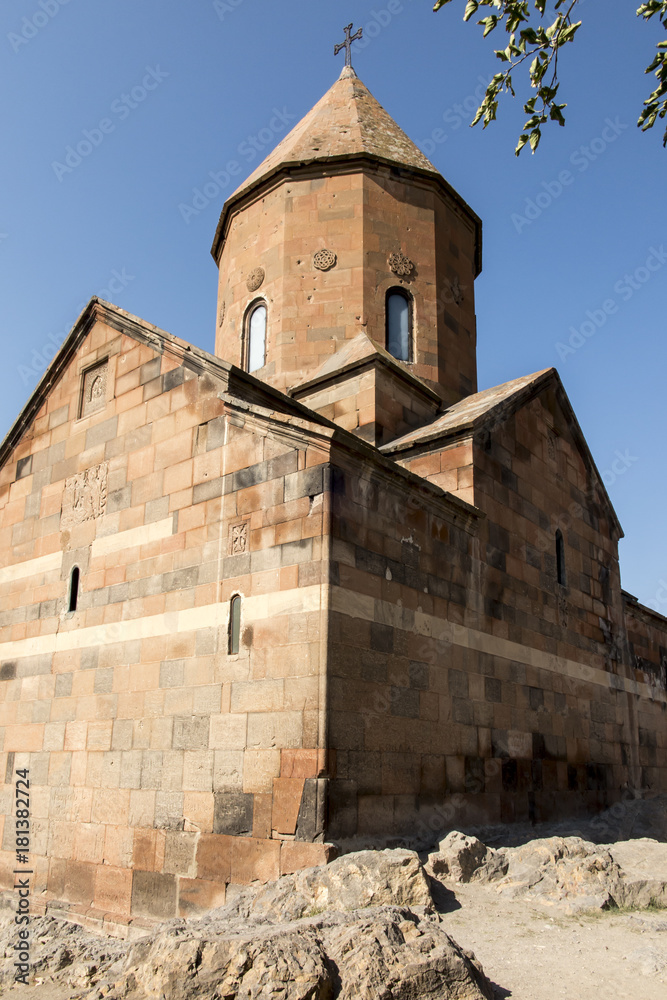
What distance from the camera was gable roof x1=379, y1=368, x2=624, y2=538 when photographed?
30.8 feet

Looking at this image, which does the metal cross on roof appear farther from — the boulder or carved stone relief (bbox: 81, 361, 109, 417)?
the boulder

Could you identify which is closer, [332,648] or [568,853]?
[332,648]

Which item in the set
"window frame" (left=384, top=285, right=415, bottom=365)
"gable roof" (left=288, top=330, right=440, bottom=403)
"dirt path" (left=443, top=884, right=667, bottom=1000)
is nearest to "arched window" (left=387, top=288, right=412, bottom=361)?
"window frame" (left=384, top=285, right=415, bottom=365)

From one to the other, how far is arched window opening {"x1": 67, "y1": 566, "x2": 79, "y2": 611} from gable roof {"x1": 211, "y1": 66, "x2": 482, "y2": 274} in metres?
7.66

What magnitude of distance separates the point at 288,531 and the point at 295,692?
1364 millimetres

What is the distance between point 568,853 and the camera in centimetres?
702

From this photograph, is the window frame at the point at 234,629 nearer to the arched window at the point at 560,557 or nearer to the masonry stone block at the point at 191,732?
the masonry stone block at the point at 191,732

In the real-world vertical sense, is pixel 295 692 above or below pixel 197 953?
above

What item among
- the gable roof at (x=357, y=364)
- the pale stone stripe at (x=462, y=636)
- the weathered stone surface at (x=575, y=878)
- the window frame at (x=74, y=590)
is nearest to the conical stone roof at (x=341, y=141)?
the gable roof at (x=357, y=364)

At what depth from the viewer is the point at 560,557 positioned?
11.0 meters

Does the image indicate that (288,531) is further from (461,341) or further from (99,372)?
(461,341)

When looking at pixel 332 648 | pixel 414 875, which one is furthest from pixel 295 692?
pixel 414 875

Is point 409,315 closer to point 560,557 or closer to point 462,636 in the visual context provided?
point 560,557

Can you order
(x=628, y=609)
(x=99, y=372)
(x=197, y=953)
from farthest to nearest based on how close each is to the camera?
(x=628, y=609)
(x=99, y=372)
(x=197, y=953)
